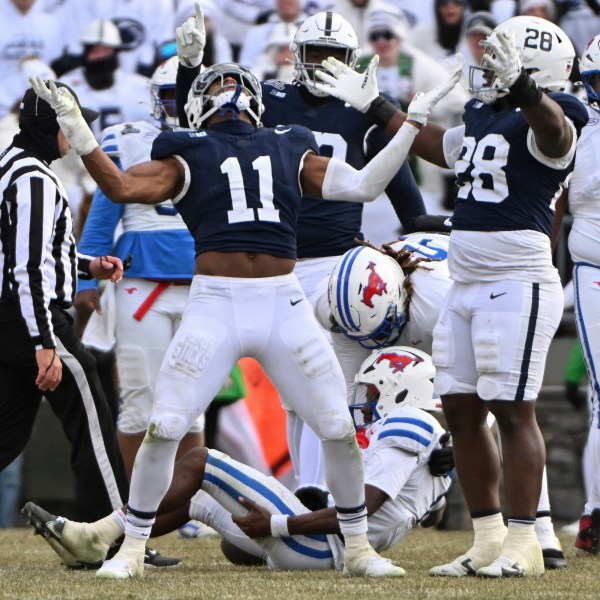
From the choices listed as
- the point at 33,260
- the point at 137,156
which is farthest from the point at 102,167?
the point at 137,156

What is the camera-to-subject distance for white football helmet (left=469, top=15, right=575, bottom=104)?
218 inches

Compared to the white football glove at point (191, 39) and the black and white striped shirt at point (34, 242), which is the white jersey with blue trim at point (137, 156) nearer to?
the white football glove at point (191, 39)

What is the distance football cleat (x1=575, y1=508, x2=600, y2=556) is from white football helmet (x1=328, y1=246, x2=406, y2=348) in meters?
1.11

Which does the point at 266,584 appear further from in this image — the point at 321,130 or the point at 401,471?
the point at 321,130

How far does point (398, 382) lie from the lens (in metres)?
6.01

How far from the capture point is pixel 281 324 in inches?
210

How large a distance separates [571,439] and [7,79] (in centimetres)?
440

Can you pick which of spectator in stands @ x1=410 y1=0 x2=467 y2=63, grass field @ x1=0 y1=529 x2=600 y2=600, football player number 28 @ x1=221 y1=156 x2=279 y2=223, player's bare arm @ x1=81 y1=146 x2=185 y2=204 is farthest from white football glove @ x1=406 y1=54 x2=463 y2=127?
spectator in stands @ x1=410 y1=0 x2=467 y2=63

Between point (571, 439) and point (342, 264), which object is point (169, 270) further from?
point (571, 439)

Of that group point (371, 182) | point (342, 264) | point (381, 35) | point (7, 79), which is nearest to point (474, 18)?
point (381, 35)

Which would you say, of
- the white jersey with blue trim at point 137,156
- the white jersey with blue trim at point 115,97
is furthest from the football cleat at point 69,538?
the white jersey with blue trim at point 115,97

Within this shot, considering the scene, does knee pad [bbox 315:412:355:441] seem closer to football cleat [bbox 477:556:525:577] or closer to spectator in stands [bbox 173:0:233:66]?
football cleat [bbox 477:556:525:577]

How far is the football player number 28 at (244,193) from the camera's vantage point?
5.38m

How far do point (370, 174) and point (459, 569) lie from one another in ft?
4.59
